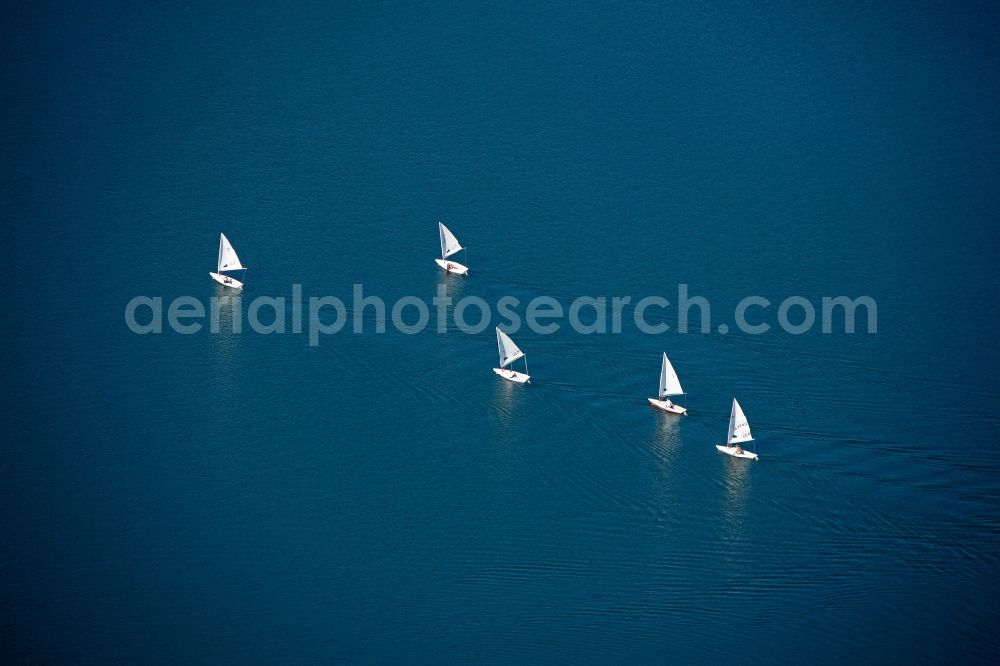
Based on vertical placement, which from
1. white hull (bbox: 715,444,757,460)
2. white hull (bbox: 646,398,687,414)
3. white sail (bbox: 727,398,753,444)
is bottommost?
white hull (bbox: 715,444,757,460)

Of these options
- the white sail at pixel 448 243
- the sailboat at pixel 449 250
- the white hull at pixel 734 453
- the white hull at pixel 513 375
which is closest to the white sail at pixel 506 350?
the white hull at pixel 513 375

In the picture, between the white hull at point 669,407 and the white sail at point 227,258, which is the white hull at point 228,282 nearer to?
the white sail at point 227,258

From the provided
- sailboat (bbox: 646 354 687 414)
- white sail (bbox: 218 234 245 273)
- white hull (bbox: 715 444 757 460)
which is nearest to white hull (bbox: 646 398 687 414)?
sailboat (bbox: 646 354 687 414)

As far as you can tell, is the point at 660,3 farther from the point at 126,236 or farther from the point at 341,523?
the point at 341,523

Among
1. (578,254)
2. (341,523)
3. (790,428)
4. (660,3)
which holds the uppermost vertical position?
(660,3)

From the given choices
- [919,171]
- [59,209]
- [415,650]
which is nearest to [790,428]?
[415,650]

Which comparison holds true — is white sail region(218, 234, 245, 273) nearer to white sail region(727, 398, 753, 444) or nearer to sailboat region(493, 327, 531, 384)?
sailboat region(493, 327, 531, 384)

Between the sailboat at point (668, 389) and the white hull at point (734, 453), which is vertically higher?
the sailboat at point (668, 389)
